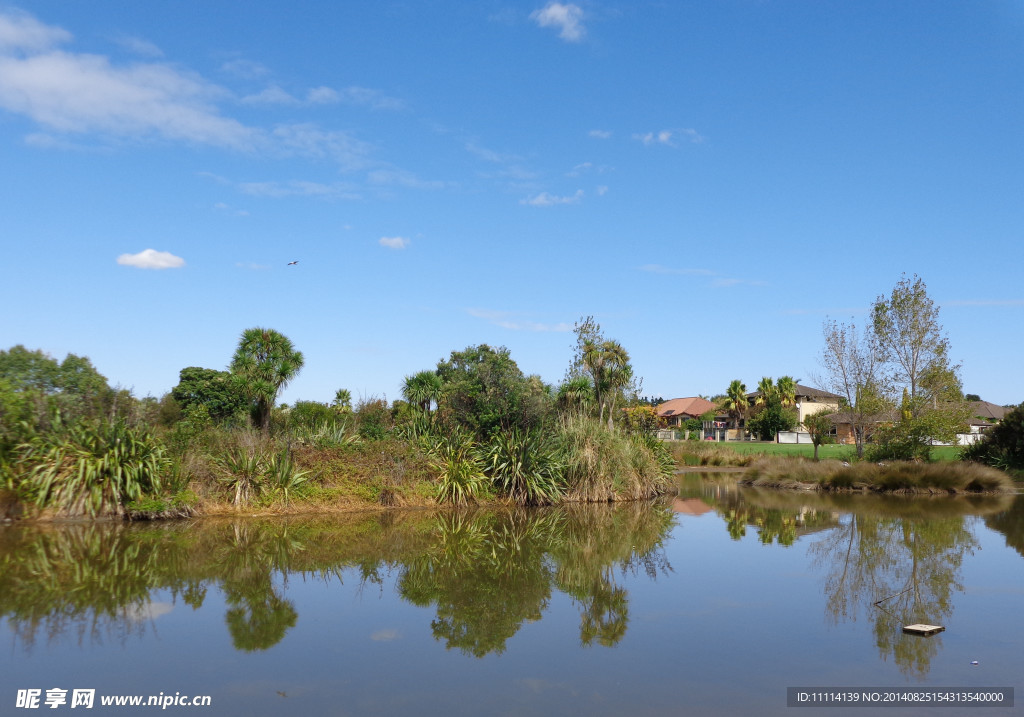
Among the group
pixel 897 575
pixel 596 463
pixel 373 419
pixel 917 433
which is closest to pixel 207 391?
pixel 373 419

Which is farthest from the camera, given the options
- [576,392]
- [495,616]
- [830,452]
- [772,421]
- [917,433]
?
[772,421]

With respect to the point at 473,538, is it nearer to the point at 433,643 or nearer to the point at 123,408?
the point at 433,643

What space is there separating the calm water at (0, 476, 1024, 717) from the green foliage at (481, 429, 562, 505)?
4.97 m

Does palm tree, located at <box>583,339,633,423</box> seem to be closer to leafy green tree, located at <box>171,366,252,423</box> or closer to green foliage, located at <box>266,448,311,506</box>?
green foliage, located at <box>266,448,311,506</box>

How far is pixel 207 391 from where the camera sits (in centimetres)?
4550

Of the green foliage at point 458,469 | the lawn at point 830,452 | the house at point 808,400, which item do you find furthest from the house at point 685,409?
the green foliage at point 458,469

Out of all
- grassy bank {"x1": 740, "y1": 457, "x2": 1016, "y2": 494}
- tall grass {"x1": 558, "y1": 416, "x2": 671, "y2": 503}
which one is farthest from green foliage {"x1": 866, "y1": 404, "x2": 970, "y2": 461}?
tall grass {"x1": 558, "y1": 416, "x2": 671, "y2": 503}

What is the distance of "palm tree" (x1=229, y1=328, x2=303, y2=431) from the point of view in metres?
35.4

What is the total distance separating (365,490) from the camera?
64.2 ft

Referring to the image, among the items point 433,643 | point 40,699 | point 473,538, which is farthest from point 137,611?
point 473,538

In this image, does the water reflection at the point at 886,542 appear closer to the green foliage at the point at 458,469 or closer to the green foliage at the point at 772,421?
the green foliage at the point at 458,469

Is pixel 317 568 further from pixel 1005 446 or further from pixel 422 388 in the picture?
pixel 1005 446

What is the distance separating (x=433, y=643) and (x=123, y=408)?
14029 mm

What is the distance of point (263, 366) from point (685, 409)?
69.7 meters
